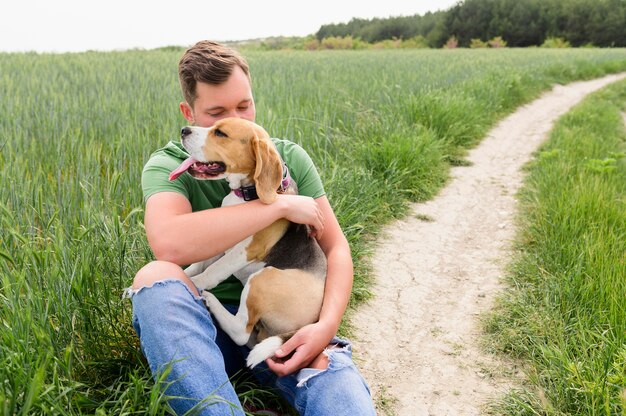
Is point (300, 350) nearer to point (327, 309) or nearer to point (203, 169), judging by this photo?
point (327, 309)

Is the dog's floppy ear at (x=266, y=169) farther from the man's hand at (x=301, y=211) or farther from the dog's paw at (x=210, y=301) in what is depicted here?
the dog's paw at (x=210, y=301)

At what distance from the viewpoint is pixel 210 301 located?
2176 millimetres

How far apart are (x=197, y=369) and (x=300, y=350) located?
16.6 inches

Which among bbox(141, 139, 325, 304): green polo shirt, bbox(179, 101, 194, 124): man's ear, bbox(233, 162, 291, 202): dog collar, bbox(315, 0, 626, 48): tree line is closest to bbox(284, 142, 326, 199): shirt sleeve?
bbox(141, 139, 325, 304): green polo shirt

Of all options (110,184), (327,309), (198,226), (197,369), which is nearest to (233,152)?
(198,226)

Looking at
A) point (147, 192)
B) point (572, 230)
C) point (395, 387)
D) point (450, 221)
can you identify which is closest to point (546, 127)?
point (450, 221)

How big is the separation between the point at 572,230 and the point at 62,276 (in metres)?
3.27

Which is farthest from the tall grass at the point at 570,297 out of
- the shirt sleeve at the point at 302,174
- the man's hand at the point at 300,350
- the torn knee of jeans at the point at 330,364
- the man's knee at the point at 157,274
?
the man's knee at the point at 157,274

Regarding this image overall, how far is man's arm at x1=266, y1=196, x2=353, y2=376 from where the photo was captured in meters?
2.00

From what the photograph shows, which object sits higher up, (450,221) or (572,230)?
(572,230)

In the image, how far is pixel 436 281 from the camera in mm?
3713

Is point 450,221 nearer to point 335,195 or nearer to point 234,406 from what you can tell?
point 335,195

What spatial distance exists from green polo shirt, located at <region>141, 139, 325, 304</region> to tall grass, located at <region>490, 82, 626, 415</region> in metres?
1.32

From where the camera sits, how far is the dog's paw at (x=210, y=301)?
85.5 inches
